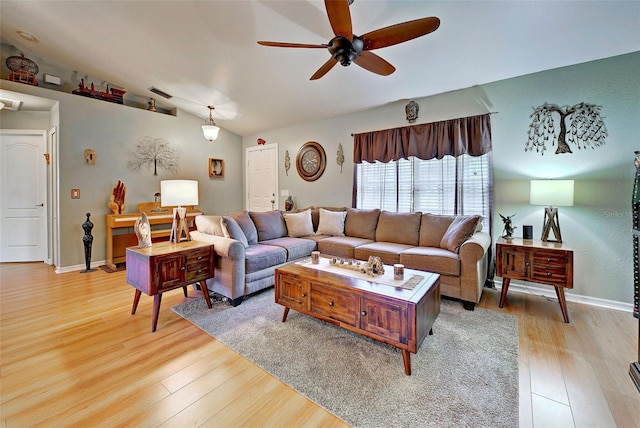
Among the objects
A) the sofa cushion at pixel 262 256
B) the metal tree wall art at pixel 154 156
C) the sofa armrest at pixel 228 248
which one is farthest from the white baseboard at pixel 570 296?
the metal tree wall art at pixel 154 156

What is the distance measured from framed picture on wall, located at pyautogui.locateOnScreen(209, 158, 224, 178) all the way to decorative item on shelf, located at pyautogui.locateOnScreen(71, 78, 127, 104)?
1848 millimetres

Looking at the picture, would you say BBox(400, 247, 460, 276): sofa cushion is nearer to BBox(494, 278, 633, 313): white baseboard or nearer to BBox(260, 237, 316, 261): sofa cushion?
BBox(494, 278, 633, 313): white baseboard

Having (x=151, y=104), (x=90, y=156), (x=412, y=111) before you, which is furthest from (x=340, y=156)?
(x=90, y=156)

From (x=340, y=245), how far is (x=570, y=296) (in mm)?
2669

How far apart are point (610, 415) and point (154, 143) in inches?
252

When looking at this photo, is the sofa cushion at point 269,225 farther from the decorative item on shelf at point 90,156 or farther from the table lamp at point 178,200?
the decorative item on shelf at point 90,156

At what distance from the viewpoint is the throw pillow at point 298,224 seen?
4129mm

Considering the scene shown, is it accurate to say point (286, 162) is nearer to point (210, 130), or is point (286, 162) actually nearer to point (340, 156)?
point (340, 156)

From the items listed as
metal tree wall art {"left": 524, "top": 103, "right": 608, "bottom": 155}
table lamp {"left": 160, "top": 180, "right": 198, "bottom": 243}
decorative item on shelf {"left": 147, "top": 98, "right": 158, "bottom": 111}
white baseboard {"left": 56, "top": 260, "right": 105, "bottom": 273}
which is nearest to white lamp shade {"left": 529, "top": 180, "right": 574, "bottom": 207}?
metal tree wall art {"left": 524, "top": 103, "right": 608, "bottom": 155}

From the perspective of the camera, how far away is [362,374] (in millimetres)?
1755

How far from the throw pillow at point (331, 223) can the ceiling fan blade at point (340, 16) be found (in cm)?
274

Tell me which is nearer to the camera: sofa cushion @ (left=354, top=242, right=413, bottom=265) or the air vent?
sofa cushion @ (left=354, top=242, right=413, bottom=265)

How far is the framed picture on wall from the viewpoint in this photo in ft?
19.2

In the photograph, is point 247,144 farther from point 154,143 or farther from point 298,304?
point 298,304
